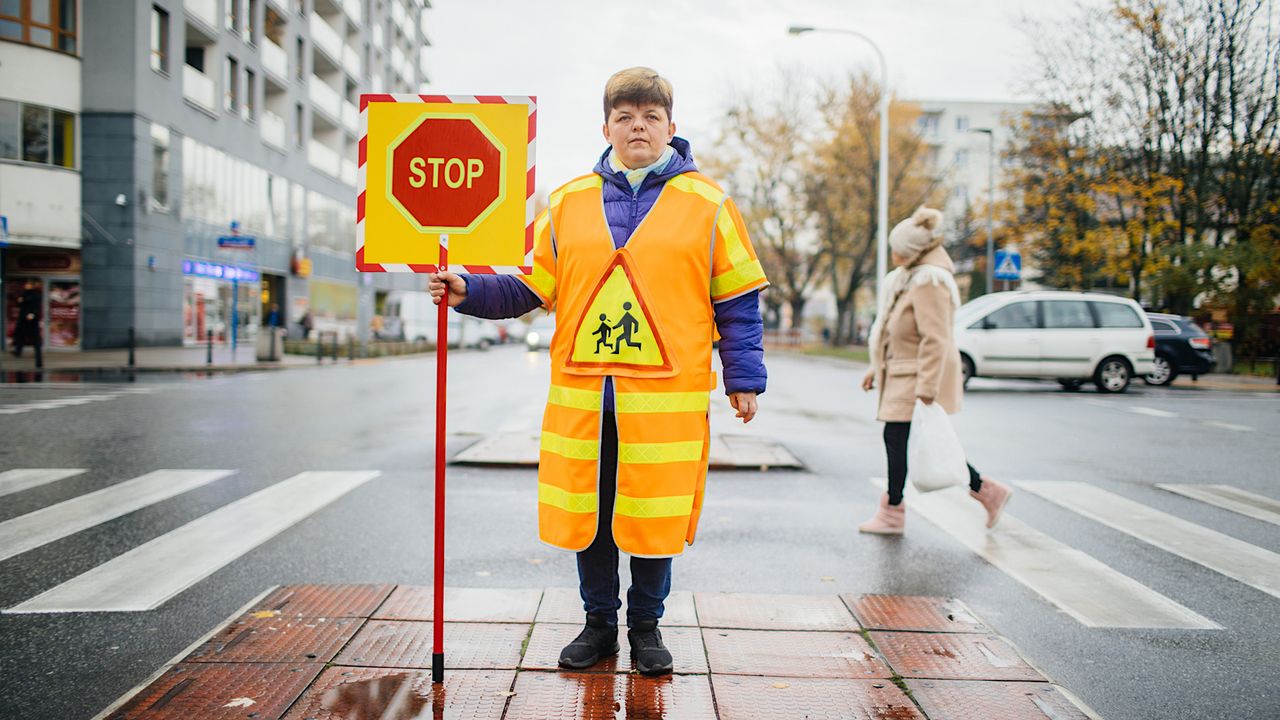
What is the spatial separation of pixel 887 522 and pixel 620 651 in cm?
260

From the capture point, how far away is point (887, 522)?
538cm

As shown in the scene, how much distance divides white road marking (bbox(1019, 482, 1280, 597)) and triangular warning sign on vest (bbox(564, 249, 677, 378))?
3372mm

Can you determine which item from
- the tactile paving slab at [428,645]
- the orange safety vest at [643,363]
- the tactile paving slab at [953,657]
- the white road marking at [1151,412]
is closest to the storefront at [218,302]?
the white road marking at [1151,412]

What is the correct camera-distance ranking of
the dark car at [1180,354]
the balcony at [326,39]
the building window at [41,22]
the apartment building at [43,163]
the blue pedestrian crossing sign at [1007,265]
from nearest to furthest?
1. the dark car at [1180,354]
2. the blue pedestrian crossing sign at [1007,265]
3. the apartment building at [43,163]
4. the building window at [41,22]
5. the balcony at [326,39]

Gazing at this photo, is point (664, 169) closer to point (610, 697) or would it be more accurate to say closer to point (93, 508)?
point (610, 697)

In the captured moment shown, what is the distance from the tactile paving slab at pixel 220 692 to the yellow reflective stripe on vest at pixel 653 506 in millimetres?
1150

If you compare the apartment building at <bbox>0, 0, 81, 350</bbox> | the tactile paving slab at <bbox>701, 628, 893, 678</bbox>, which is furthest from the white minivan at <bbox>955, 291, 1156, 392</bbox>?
the apartment building at <bbox>0, 0, 81, 350</bbox>

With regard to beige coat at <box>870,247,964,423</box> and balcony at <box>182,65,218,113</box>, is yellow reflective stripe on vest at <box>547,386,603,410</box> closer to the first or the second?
beige coat at <box>870,247,964,423</box>

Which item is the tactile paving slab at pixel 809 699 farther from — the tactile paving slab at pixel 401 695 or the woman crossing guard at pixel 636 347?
the tactile paving slab at pixel 401 695

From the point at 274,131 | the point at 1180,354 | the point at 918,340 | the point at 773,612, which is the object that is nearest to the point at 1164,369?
the point at 1180,354

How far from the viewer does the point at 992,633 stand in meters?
3.52

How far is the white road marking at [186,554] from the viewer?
3916mm

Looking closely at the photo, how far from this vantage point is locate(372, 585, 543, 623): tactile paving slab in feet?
11.8

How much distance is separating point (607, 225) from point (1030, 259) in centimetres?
3367
